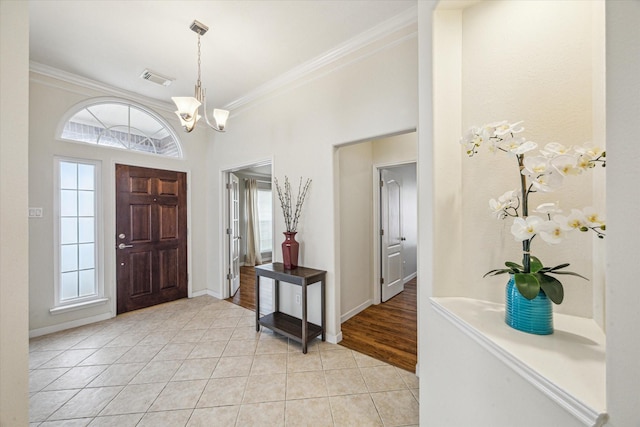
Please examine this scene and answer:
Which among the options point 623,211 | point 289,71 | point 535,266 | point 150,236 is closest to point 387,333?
point 535,266

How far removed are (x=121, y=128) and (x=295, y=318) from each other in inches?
136

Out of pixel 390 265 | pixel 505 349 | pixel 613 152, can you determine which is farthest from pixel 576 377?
pixel 390 265

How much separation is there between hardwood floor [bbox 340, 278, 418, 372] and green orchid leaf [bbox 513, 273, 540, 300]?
164 cm

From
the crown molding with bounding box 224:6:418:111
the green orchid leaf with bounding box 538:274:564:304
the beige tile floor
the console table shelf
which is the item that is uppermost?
the crown molding with bounding box 224:6:418:111

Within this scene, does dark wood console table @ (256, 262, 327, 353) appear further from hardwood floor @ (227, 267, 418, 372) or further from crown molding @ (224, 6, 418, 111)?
crown molding @ (224, 6, 418, 111)

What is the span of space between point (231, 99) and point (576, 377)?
13.4ft

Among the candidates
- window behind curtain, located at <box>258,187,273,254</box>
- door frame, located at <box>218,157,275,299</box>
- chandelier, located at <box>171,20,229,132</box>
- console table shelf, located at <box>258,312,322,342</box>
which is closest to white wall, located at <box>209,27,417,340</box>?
console table shelf, located at <box>258,312,322,342</box>

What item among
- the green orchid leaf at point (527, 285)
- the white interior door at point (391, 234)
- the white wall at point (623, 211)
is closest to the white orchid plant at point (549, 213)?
the green orchid leaf at point (527, 285)

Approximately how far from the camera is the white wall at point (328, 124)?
2188 mm

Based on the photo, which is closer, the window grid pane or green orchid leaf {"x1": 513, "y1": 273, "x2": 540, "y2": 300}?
green orchid leaf {"x1": 513, "y1": 273, "x2": 540, "y2": 300}

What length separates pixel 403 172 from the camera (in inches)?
179

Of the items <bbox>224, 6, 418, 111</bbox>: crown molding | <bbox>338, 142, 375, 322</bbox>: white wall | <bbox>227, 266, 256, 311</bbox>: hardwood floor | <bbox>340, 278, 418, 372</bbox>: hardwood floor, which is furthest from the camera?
<bbox>227, 266, 256, 311</bbox>: hardwood floor

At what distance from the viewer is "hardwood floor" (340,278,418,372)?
2346 mm

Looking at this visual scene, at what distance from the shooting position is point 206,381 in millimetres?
2006
